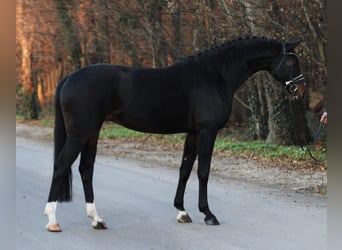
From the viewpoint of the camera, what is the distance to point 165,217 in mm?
4852

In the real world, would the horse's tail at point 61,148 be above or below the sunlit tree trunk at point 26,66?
below

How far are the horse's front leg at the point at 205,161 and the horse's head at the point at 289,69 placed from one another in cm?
86

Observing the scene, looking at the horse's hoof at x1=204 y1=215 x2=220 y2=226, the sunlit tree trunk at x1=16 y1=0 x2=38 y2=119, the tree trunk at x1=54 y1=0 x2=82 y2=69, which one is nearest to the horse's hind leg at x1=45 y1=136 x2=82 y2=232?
the horse's hoof at x1=204 y1=215 x2=220 y2=226

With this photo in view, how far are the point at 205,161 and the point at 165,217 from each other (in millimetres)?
819

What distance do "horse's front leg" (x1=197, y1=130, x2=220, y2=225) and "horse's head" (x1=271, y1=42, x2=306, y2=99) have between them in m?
0.86

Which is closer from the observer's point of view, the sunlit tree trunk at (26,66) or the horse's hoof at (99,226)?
the horse's hoof at (99,226)

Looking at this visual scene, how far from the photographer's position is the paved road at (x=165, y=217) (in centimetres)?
396

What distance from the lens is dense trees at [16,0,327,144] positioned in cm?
889

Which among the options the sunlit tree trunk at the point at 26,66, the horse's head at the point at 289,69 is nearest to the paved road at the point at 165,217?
the horse's head at the point at 289,69

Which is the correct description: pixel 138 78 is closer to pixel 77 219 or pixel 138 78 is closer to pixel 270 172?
pixel 77 219

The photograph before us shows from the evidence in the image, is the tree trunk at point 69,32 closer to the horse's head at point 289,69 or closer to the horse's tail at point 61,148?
the horse's tail at point 61,148

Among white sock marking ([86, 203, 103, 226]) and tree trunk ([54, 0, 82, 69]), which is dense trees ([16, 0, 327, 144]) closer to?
tree trunk ([54, 0, 82, 69])

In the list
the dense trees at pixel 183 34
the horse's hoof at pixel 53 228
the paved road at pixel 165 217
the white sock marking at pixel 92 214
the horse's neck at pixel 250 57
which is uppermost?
the dense trees at pixel 183 34

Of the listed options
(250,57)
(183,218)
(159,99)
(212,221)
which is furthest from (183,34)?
(212,221)
